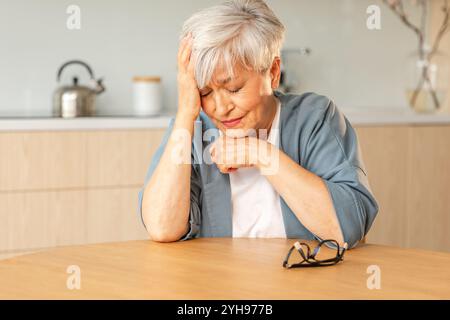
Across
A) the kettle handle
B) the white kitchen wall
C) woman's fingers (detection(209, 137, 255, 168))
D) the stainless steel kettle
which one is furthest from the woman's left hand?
the kettle handle

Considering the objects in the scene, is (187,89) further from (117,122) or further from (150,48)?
(150,48)

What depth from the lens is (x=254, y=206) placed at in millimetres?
2029

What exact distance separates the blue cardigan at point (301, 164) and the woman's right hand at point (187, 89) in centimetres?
10

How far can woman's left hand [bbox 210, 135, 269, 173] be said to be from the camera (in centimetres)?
190

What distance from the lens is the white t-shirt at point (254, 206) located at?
79.2 inches

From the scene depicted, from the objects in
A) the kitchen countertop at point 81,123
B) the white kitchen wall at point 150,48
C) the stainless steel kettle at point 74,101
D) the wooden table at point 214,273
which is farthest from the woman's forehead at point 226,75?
the white kitchen wall at point 150,48

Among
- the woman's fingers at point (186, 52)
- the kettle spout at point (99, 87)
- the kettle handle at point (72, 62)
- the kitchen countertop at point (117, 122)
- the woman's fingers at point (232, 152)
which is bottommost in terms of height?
the kitchen countertop at point (117, 122)

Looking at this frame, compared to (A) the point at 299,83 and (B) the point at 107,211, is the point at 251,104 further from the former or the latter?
(A) the point at 299,83

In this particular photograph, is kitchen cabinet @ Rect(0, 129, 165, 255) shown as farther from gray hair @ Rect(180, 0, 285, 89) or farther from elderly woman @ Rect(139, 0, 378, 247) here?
gray hair @ Rect(180, 0, 285, 89)

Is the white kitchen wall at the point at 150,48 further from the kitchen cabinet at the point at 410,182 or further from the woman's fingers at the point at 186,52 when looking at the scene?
the woman's fingers at the point at 186,52

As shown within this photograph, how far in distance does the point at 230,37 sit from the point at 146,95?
6.72 ft

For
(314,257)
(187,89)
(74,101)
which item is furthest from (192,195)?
(74,101)
